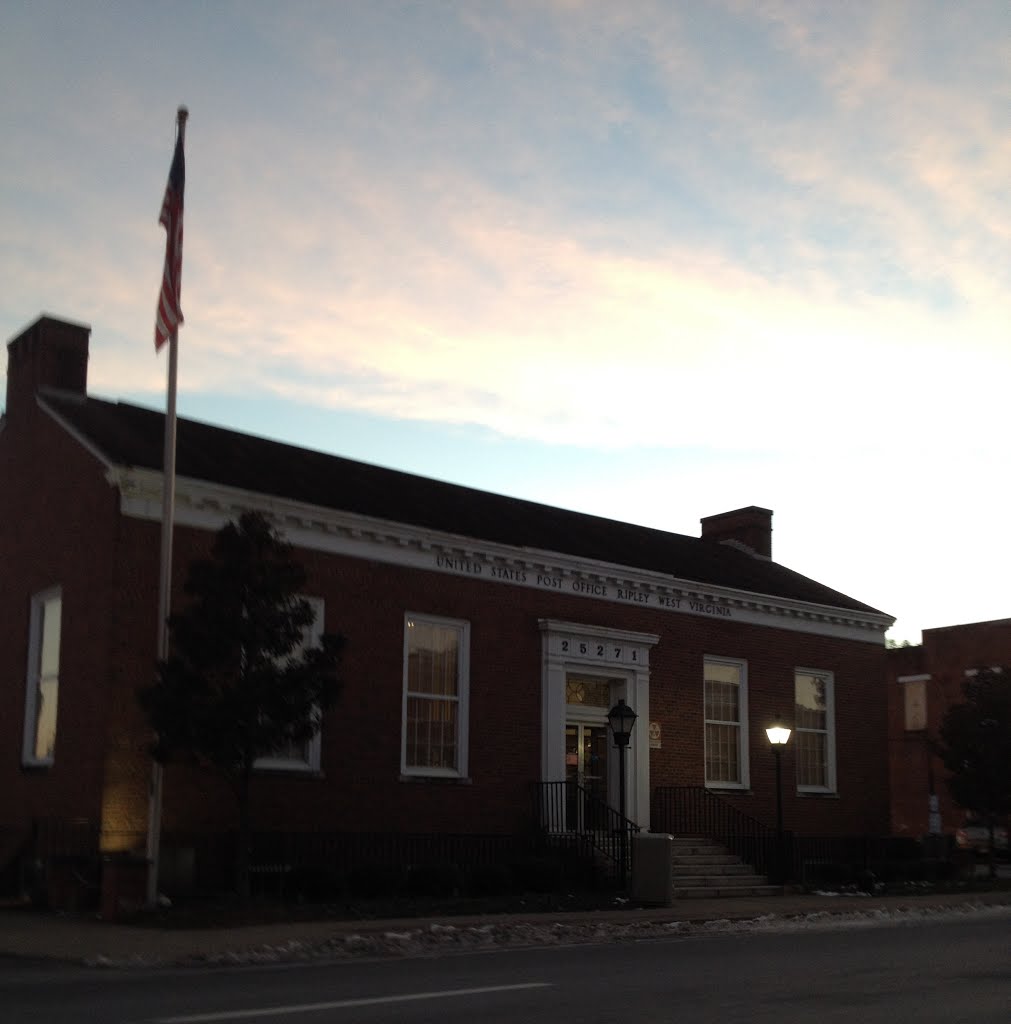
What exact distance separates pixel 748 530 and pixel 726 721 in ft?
28.4

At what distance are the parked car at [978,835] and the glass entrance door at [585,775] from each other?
2231 centimetres

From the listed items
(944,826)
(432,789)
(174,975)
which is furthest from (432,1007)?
Result: (944,826)

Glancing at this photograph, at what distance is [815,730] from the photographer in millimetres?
31094

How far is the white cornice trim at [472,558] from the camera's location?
20.4 m

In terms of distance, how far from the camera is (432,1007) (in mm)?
9727

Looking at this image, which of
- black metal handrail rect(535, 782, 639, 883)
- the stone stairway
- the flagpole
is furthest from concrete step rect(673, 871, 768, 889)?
the flagpole

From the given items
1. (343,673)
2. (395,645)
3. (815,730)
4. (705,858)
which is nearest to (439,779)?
(395,645)

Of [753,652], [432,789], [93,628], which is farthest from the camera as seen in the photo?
[753,652]

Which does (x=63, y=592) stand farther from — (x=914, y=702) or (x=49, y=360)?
(x=914, y=702)

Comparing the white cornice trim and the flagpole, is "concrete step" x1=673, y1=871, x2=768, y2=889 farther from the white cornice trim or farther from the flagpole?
the flagpole

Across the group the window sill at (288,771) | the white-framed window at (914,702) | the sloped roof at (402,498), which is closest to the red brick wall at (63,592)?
the sloped roof at (402,498)

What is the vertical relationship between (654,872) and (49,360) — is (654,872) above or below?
below

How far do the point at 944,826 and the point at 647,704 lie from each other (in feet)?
98.5

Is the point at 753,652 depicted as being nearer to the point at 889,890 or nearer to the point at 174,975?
the point at 889,890
